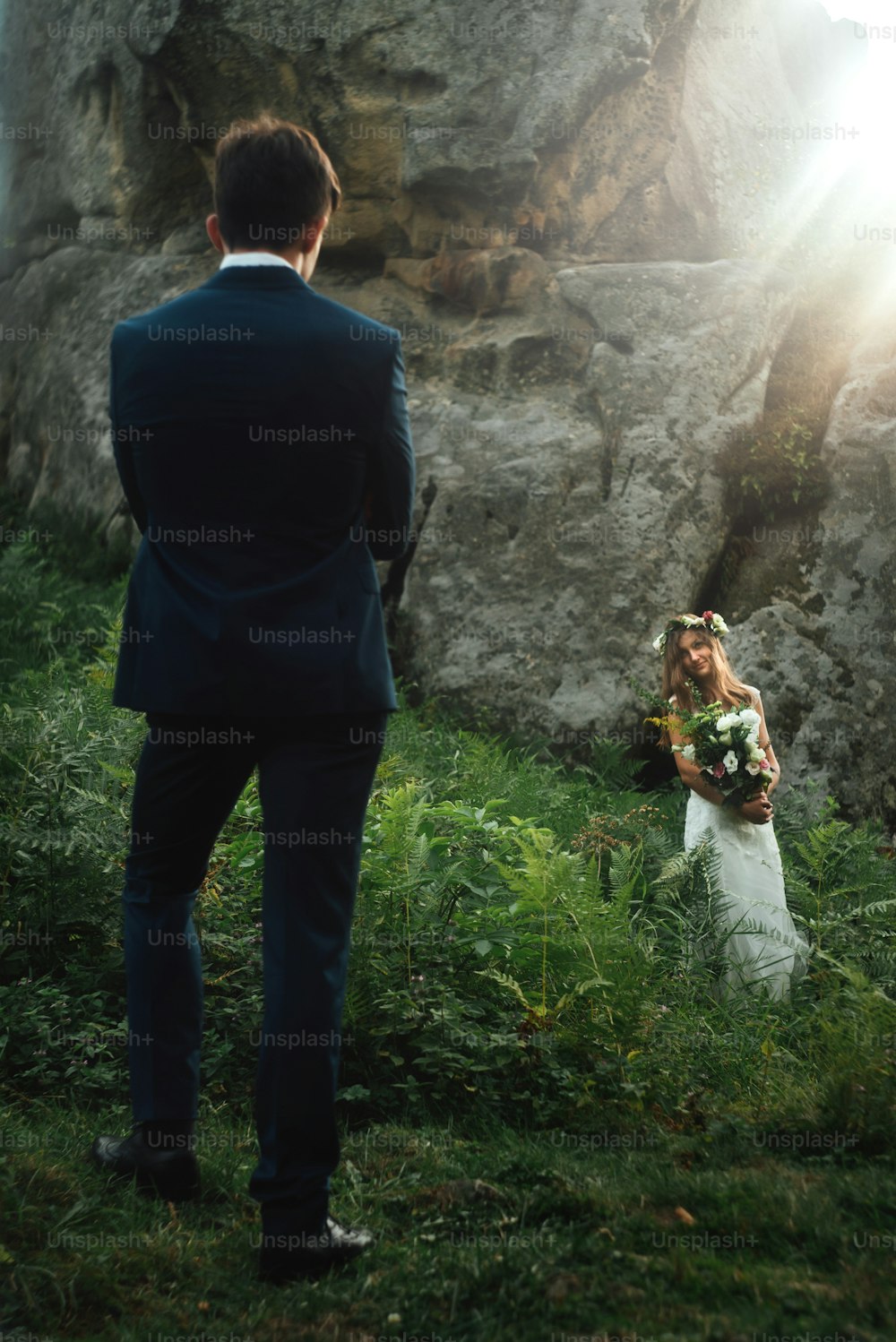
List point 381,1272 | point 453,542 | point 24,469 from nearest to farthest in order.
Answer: point 381,1272
point 453,542
point 24,469

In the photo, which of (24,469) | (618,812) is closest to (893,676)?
(618,812)

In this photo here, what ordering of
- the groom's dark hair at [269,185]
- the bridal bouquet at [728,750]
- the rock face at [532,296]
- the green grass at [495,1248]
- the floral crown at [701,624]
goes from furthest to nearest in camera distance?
the rock face at [532,296]
the floral crown at [701,624]
the bridal bouquet at [728,750]
the groom's dark hair at [269,185]
the green grass at [495,1248]

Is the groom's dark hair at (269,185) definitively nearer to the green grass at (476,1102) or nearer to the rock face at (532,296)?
the green grass at (476,1102)

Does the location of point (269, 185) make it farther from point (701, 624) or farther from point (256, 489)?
point (701, 624)

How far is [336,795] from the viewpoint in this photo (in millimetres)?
2609

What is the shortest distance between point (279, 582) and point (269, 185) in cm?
97

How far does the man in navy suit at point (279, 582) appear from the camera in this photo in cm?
253

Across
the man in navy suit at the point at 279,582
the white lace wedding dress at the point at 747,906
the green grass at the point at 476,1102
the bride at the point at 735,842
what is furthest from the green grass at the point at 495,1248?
the white lace wedding dress at the point at 747,906

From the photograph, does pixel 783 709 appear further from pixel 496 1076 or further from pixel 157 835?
pixel 157 835

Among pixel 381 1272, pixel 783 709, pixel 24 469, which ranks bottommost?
pixel 381 1272

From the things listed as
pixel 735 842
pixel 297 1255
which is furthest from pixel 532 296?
pixel 297 1255

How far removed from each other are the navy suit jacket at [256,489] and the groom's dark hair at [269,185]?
108mm

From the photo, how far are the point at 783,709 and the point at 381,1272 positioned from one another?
21.2ft

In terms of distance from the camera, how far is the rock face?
8.69m
